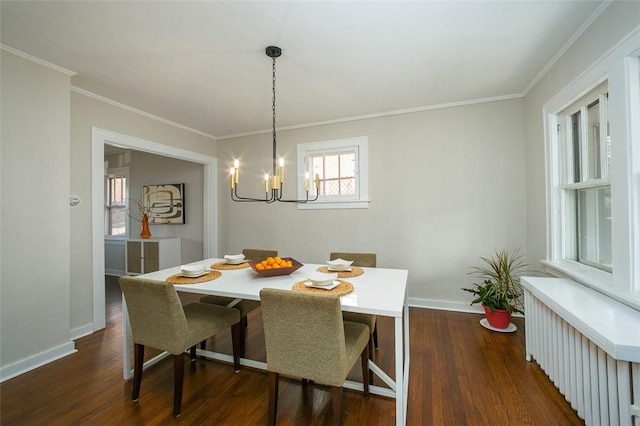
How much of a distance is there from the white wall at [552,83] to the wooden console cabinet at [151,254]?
208 inches

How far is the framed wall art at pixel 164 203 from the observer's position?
4.87m

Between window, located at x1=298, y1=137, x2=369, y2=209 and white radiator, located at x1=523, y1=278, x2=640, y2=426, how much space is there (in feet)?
7.11

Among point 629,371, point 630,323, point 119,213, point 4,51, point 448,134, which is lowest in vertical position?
point 629,371

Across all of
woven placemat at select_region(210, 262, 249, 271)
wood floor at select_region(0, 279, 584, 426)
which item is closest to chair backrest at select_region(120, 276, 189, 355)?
wood floor at select_region(0, 279, 584, 426)

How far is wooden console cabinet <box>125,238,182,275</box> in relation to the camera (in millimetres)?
4582

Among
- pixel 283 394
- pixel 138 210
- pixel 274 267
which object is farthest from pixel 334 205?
pixel 138 210

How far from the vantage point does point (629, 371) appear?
1239 millimetres

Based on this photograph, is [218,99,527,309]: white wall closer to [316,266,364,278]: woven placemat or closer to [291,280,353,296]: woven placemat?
[316,266,364,278]: woven placemat

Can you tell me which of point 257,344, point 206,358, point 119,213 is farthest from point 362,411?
point 119,213

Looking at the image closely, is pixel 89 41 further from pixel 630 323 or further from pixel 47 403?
pixel 630 323

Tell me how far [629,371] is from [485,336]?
57.9 inches

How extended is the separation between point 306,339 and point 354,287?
1.74 ft

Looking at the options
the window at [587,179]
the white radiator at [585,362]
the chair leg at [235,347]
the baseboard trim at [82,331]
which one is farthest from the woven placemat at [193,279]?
the window at [587,179]

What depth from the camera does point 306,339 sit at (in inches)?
54.7
